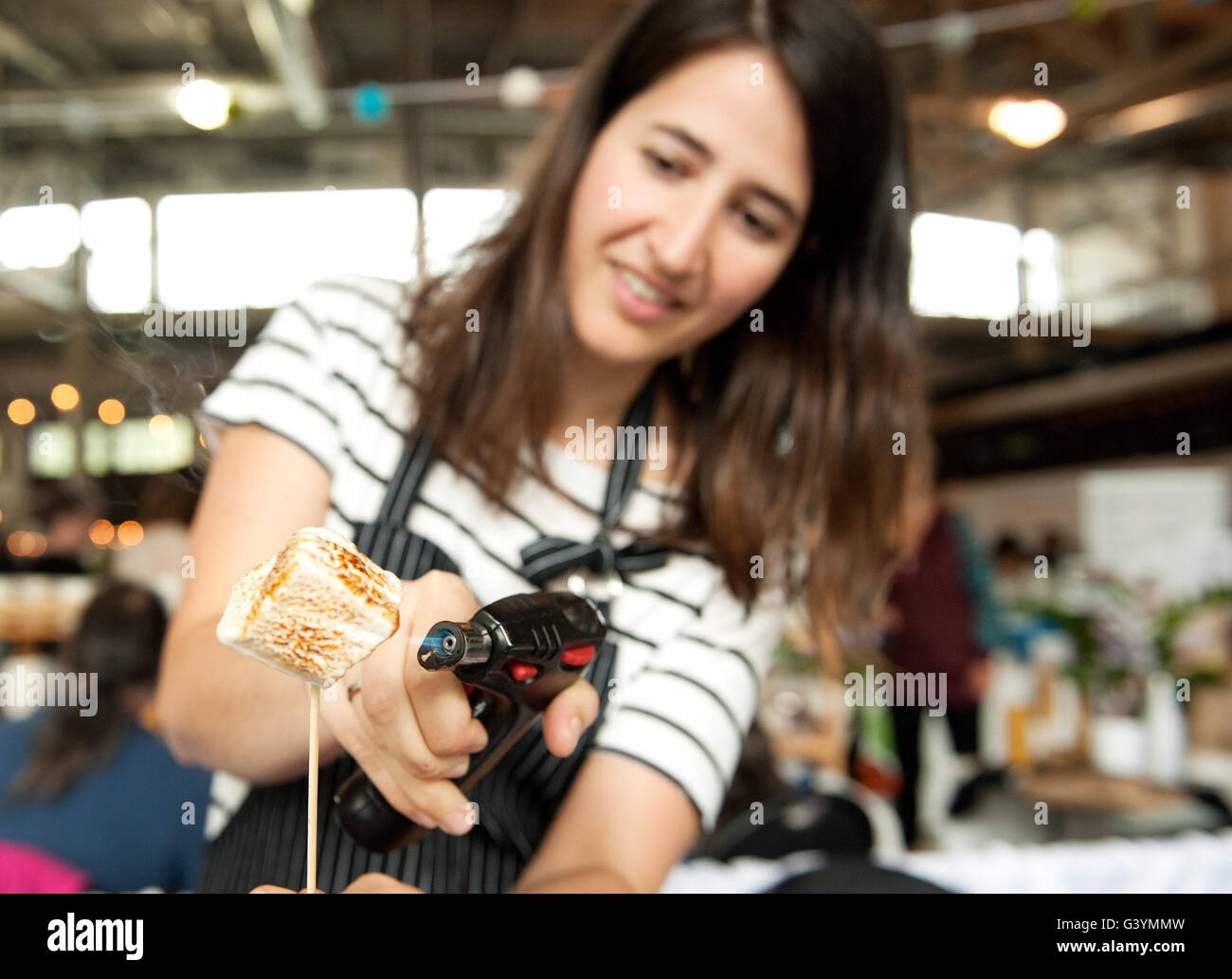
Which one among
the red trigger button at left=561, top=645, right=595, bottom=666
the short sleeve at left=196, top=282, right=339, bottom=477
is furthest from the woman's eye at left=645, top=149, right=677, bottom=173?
the red trigger button at left=561, top=645, right=595, bottom=666

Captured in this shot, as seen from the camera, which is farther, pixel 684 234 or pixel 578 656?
pixel 684 234

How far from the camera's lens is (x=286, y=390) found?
1.82 feet

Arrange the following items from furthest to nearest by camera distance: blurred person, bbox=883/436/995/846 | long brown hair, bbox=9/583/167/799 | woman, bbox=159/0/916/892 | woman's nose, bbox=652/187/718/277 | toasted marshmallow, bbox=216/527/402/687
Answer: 1. blurred person, bbox=883/436/995/846
2. long brown hair, bbox=9/583/167/799
3. woman's nose, bbox=652/187/718/277
4. woman, bbox=159/0/916/892
5. toasted marshmallow, bbox=216/527/402/687

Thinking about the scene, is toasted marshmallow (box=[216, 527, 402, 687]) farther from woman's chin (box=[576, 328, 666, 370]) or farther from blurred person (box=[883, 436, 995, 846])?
blurred person (box=[883, 436, 995, 846])

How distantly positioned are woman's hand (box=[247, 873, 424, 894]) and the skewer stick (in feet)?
0.04

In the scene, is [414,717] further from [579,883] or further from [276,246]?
[276,246]

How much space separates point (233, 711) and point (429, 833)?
0.41 feet

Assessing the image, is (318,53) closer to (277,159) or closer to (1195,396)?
(277,159)

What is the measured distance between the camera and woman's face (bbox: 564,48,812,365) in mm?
618

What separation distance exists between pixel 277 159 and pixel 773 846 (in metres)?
1.58

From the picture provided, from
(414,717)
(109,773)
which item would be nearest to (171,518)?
(414,717)

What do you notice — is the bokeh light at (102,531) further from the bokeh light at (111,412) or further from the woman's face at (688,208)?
the woman's face at (688,208)
